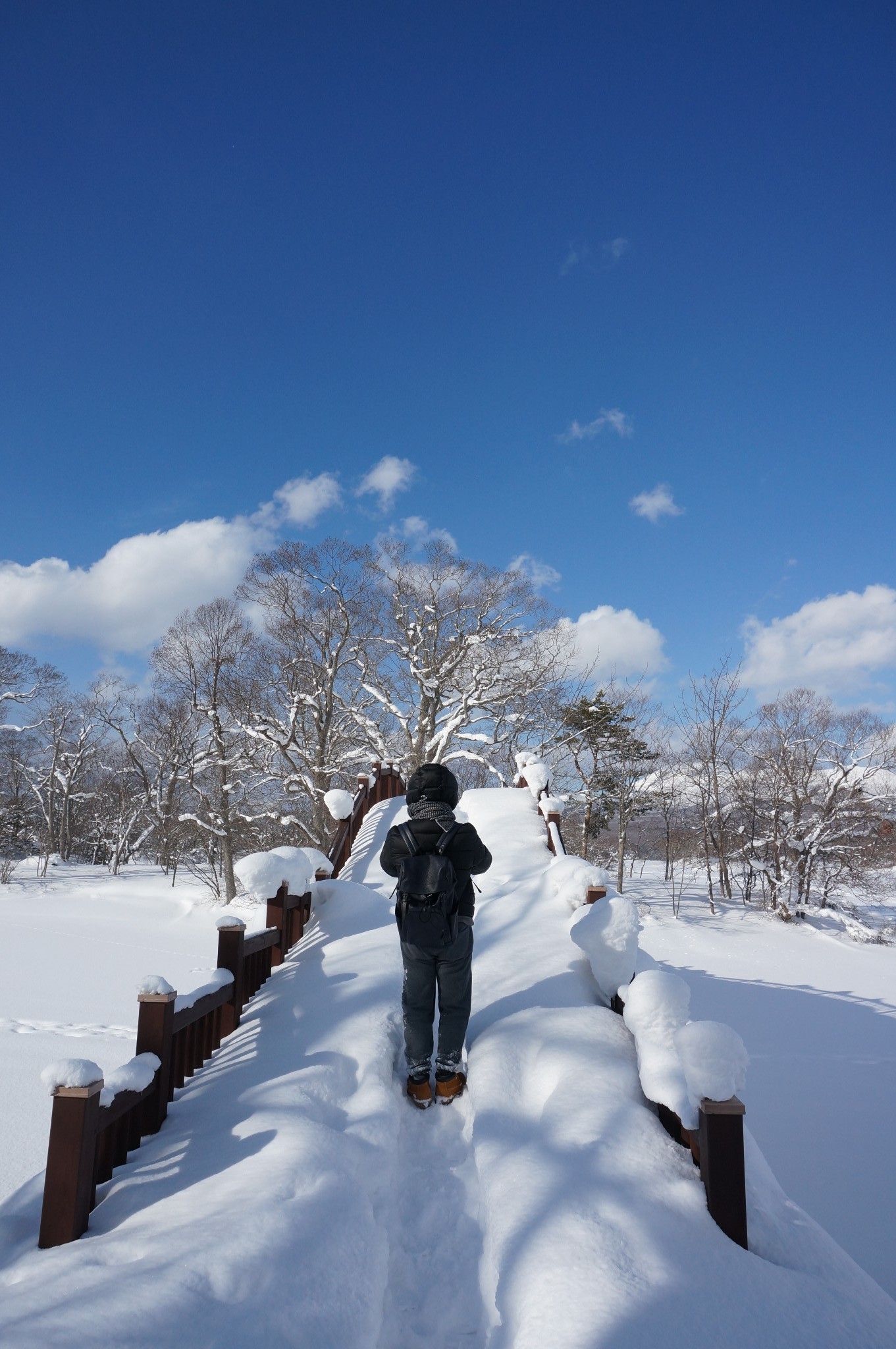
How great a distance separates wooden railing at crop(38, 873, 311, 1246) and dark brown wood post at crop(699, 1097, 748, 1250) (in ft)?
8.19

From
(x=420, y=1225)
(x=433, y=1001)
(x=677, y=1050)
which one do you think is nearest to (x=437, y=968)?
(x=433, y=1001)

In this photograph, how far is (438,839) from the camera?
146 inches

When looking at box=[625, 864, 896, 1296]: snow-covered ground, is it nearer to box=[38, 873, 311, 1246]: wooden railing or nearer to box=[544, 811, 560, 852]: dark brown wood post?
box=[544, 811, 560, 852]: dark brown wood post

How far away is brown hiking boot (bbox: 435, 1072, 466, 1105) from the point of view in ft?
12.2

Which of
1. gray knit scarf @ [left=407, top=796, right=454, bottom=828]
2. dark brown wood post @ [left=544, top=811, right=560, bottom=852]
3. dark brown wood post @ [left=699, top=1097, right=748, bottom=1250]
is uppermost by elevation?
gray knit scarf @ [left=407, top=796, right=454, bottom=828]

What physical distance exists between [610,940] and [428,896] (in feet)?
5.48

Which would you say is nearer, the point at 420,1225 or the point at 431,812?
the point at 420,1225

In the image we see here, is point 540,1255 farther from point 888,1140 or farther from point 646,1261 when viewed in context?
point 888,1140

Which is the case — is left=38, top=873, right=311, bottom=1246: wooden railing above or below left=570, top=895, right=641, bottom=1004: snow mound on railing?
below

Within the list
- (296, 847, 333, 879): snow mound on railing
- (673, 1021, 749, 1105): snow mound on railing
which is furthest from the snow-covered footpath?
(296, 847, 333, 879): snow mound on railing

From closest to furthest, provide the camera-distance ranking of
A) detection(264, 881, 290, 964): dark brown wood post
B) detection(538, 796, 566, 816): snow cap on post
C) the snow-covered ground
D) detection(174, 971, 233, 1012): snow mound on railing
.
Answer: detection(174, 971, 233, 1012): snow mound on railing, detection(264, 881, 290, 964): dark brown wood post, the snow-covered ground, detection(538, 796, 566, 816): snow cap on post

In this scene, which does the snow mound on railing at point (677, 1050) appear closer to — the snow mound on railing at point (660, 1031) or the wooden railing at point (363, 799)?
the snow mound on railing at point (660, 1031)

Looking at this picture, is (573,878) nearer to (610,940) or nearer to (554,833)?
(610,940)

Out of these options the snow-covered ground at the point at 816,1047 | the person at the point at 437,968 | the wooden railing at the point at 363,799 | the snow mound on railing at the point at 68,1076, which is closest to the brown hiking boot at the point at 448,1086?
the person at the point at 437,968
